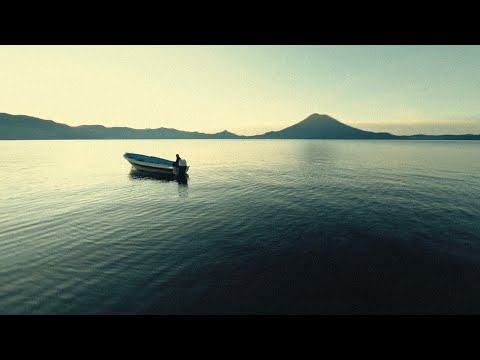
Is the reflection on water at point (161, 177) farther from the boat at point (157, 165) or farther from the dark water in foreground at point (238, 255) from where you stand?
the dark water in foreground at point (238, 255)

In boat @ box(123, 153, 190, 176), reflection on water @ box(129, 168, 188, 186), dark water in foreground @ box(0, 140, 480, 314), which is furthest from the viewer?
boat @ box(123, 153, 190, 176)

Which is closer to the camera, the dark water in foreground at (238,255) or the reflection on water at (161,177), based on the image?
the dark water in foreground at (238,255)

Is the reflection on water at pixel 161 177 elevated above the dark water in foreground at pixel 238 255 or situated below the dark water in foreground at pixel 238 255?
below

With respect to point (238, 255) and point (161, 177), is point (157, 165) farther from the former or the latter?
point (238, 255)

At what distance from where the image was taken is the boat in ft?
120

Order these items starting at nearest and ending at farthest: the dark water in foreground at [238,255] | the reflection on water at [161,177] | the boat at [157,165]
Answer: the dark water in foreground at [238,255] → the reflection on water at [161,177] → the boat at [157,165]

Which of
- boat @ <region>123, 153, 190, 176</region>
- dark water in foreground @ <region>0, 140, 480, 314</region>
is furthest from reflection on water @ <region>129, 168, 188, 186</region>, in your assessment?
dark water in foreground @ <region>0, 140, 480, 314</region>

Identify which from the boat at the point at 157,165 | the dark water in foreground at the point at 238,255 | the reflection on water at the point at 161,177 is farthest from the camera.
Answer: the boat at the point at 157,165

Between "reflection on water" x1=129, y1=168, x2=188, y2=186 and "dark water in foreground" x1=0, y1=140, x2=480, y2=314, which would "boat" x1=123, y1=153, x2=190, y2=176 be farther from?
"dark water in foreground" x1=0, y1=140, x2=480, y2=314

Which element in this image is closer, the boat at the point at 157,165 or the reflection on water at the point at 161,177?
the reflection on water at the point at 161,177

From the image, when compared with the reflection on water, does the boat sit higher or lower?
higher

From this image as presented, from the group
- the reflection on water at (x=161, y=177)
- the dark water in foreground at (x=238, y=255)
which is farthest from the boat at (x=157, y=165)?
the dark water in foreground at (x=238, y=255)

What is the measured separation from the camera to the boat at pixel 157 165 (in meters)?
36.5
